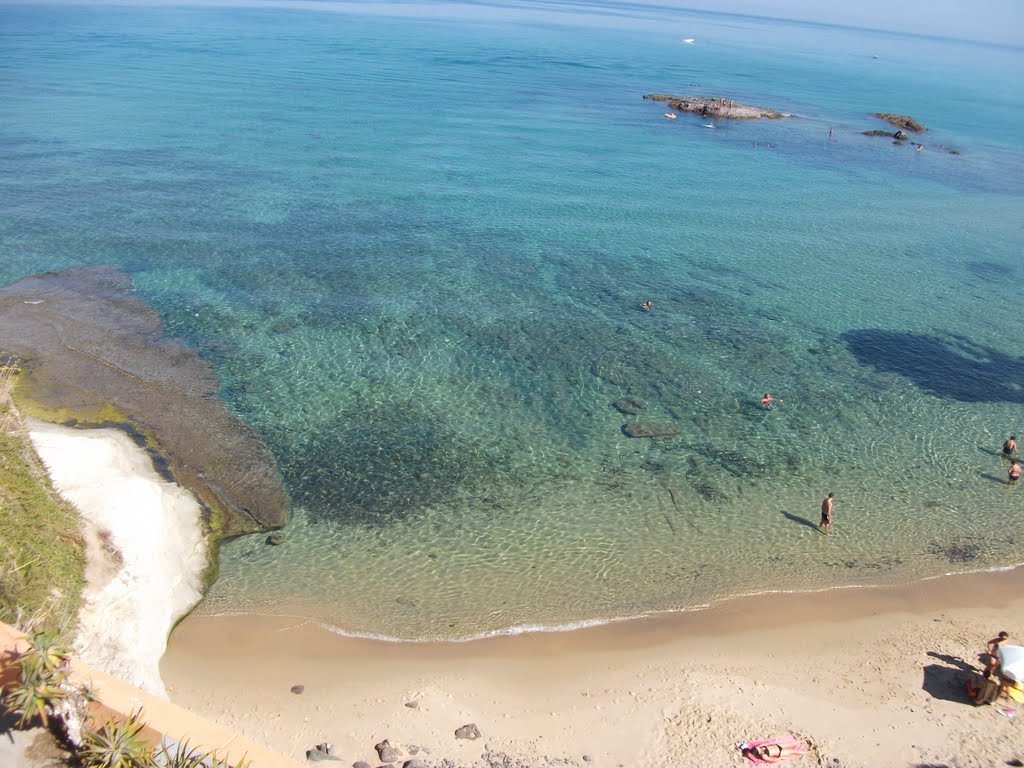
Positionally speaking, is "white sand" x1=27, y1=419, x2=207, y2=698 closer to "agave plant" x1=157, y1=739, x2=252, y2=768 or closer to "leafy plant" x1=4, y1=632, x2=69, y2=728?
"leafy plant" x1=4, y1=632, x2=69, y2=728

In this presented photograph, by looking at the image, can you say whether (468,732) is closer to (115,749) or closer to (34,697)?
(115,749)

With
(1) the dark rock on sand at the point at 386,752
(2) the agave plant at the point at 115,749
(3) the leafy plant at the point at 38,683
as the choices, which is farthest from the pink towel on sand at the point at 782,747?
(3) the leafy plant at the point at 38,683

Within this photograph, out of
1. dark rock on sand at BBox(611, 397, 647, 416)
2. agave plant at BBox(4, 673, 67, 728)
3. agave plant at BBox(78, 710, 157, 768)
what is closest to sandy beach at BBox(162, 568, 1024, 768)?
agave plant at BBox(78, 710, 157, 768)

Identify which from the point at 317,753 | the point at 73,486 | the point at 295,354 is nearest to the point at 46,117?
the point at 295,354

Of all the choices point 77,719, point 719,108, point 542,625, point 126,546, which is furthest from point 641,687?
point 719,108

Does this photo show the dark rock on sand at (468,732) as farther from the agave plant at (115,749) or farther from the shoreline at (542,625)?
the agave plant at (115,749)
